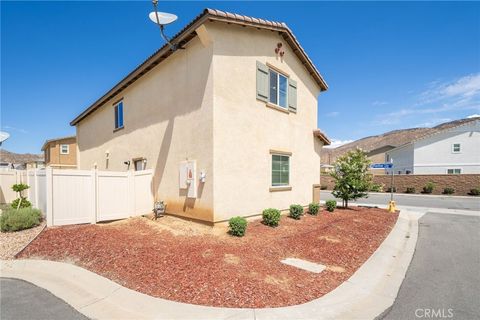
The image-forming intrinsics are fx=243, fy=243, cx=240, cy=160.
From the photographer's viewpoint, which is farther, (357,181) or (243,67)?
(357,181)

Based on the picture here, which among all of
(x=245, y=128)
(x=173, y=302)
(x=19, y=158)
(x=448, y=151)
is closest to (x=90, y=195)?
(x=245, y=128)

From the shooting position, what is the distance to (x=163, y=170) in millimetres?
10648

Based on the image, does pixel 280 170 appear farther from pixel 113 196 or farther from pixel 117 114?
pixel 117 114

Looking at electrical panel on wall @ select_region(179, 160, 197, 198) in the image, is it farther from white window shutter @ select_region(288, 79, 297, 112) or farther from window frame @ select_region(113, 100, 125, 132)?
window frame @ select_region(113, 100, 125, 132)

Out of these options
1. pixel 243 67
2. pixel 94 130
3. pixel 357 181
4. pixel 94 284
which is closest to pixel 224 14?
pixel 243 67

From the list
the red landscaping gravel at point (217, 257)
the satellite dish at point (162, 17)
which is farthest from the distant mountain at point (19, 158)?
the satellite dish at point (162, 17)

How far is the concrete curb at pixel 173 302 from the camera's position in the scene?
3809 mm

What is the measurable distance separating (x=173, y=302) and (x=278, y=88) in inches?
374

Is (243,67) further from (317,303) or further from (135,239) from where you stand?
(317,303)

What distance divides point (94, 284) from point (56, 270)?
1.50 meters

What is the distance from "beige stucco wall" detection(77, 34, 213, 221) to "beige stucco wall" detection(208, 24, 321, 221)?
1.23ft

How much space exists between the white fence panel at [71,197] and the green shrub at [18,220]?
1.27 meters

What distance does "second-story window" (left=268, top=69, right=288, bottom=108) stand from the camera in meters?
10.8

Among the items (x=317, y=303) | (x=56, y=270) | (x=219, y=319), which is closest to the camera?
(x=219, y=319)
